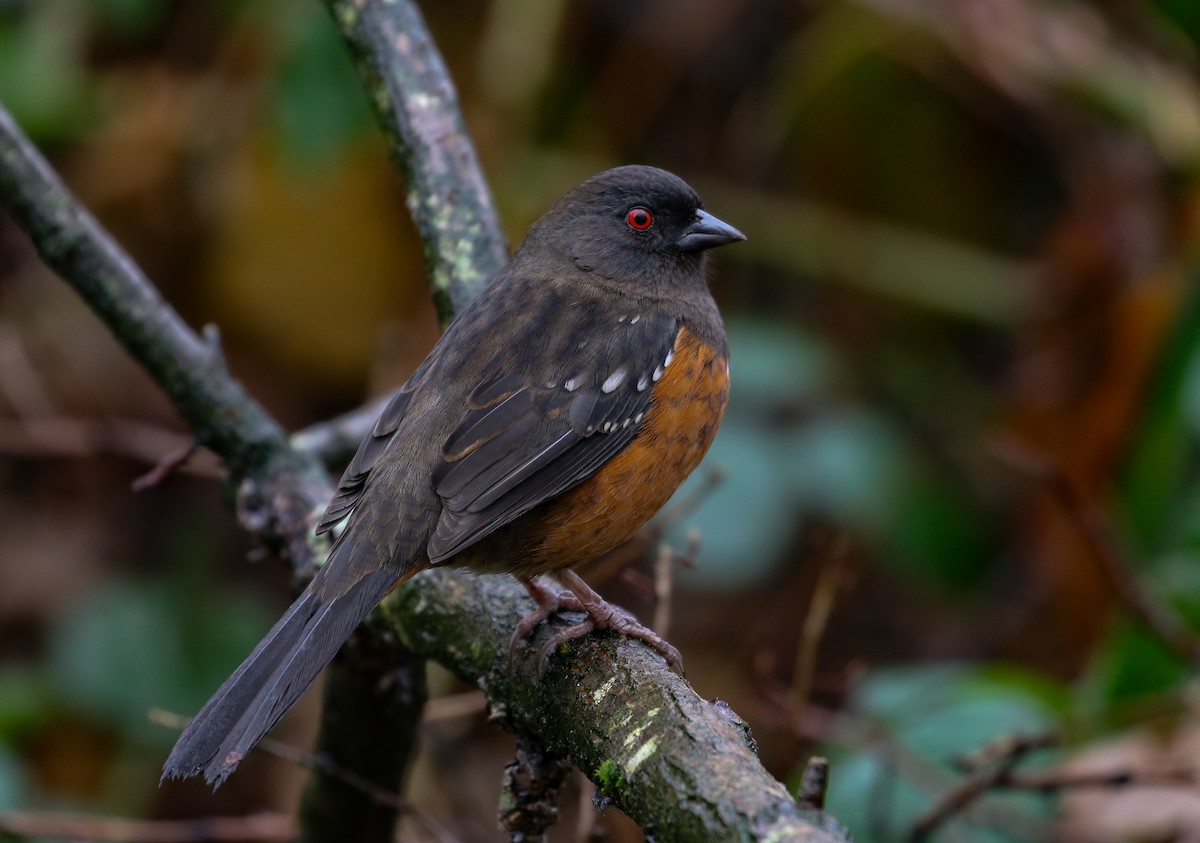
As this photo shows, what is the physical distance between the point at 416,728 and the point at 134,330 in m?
1.05

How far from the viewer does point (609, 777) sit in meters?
1.92

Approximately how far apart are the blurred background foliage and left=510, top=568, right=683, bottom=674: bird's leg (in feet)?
5.47

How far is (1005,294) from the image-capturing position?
5.83 metres

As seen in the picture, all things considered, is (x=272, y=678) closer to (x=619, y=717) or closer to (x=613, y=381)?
(x=619, y=717)

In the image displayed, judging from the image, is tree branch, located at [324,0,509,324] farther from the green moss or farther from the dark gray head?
the green moss

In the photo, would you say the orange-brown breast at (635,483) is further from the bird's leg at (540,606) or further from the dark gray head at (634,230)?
the dark gray head at (634,230)

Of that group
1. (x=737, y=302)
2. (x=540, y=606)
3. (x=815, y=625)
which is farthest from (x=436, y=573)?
(x=737, y=302)

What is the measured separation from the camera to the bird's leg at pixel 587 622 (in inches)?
Answer: 91.7

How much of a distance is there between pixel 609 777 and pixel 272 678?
650 mm

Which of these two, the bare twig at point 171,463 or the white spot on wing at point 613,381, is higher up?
the white spot on wing at point 613,381

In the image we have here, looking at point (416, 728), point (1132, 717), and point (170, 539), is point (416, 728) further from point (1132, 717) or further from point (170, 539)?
point (170, 539)

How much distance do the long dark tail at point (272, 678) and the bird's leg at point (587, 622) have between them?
28 centimetres

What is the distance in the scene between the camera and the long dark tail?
2.06 meters

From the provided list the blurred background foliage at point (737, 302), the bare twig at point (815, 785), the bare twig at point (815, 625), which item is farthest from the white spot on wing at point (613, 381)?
the blurred background foliage at point (737, 302)
